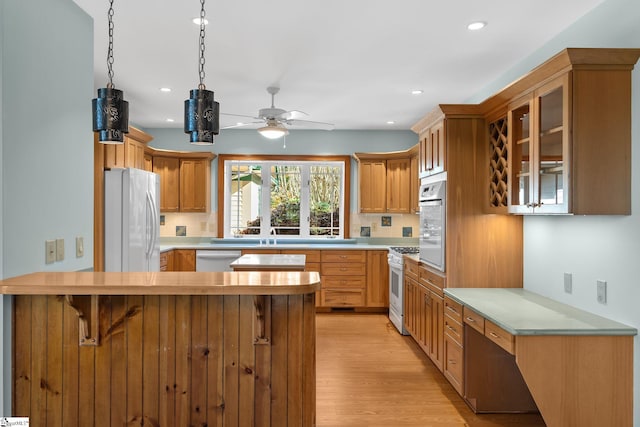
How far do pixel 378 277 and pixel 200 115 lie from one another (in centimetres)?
463

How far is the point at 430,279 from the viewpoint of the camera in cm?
401

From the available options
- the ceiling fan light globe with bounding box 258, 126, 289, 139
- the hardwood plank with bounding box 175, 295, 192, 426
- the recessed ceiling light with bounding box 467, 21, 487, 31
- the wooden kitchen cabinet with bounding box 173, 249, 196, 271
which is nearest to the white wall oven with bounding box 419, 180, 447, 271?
the recessed ceiling light with bounding box 467, 21, 487, 31

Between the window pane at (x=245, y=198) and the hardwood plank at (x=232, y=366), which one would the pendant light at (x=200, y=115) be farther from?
the window pane at (x=245, y=198)

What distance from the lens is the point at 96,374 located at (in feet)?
6.87

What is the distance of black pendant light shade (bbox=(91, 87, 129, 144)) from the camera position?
71.2 inches

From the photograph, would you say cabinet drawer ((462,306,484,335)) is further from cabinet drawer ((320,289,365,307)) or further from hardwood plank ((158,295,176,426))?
cabinet drawer ((320,289,365,307))

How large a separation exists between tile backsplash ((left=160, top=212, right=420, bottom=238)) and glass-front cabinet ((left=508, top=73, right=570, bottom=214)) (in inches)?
143

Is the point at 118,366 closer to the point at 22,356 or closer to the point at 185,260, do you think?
the point at 22,356

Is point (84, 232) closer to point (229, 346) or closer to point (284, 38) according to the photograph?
point (229, 346)

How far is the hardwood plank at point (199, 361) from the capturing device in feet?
6.92

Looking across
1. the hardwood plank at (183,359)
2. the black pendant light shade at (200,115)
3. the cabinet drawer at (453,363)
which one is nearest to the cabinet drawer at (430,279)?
the cabinet drawer at (453,363)

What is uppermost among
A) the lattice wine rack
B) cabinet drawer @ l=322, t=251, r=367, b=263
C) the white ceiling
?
the white ceiling

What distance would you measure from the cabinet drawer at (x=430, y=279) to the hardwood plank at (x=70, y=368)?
2.69 m

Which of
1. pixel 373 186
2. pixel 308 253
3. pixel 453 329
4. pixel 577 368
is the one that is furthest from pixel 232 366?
pixel 373 186
